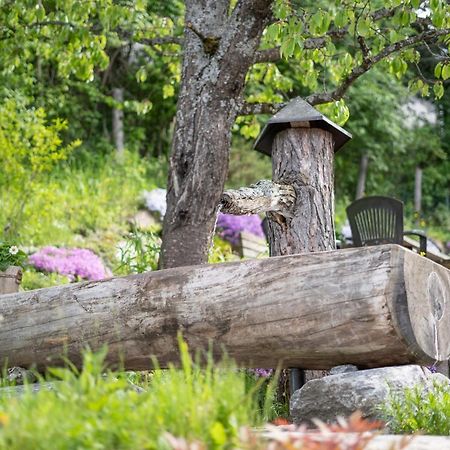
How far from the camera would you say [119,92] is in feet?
45.7

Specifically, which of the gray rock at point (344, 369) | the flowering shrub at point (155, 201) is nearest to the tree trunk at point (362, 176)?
the flowering shrub at point (155, 201)

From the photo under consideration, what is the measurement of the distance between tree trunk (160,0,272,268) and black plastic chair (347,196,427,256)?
272 centimetres

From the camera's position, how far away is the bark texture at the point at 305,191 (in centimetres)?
484

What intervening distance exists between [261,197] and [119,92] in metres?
9.67

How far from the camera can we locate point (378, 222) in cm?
777

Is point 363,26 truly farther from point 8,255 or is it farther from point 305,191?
point 8,255

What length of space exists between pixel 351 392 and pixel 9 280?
2.65 meters

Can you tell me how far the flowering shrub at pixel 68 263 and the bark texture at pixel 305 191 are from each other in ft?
12.7

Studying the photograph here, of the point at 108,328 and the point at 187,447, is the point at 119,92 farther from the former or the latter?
the point at 187,447

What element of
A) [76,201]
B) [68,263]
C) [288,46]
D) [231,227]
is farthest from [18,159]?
[288,46]

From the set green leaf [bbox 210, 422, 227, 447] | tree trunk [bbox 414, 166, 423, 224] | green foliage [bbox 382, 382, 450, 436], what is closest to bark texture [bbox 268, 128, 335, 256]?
green foliage [bbox 382, 382, 450, 436]

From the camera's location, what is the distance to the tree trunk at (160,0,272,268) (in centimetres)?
519

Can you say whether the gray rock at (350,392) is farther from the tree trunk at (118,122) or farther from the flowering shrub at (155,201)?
the tree trunk at (118,122)

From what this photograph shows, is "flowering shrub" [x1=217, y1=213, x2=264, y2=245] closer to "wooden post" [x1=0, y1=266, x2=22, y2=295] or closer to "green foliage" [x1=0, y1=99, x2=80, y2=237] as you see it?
"green foliage" [x1=0, y1=99, x2=80, y2=237]
